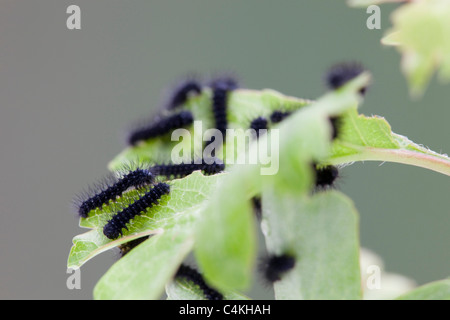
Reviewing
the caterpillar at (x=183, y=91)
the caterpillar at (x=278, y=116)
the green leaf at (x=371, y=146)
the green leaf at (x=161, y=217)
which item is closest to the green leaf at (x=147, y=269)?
the green leaf at (x=161, y=217)

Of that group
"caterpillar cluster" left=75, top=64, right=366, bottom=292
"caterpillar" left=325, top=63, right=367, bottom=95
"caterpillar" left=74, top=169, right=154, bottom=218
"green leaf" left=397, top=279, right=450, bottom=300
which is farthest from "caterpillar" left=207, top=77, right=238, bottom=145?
"green leaf" left=397, top=279, right=450, bottom=300

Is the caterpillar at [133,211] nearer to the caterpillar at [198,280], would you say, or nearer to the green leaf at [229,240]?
the caterpillar at [198,280]

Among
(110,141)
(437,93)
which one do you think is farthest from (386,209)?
(110,141)

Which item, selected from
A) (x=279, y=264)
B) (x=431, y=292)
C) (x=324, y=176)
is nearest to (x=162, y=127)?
(x=324, y=176)

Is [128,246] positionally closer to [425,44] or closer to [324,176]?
[324,176]

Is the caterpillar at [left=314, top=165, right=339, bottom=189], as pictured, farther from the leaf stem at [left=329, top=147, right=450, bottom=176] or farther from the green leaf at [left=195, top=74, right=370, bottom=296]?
the green leaf at [left=195, top=74, right=370, bottom=296]
